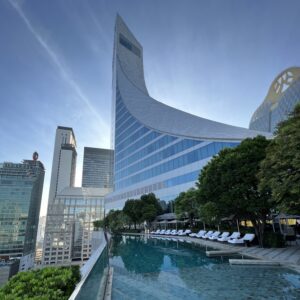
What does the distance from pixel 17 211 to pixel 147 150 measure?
88.7 m

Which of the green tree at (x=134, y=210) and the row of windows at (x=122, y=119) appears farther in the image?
the row of windows at (x=122, y=119)

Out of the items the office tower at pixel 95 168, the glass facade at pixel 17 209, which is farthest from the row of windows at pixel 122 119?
the office tower at pixel 95 168

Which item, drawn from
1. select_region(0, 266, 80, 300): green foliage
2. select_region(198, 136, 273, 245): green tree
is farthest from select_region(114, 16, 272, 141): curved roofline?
select_region(0, 266, 80, 300): green foliage

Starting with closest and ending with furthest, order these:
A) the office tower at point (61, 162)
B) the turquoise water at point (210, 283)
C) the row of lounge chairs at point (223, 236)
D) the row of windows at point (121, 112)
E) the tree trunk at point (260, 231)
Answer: the turquoise water at point (210, 283) < the tree trunk at point (260, 231) < the row of lounge chairs at point (223, 236) < the row of windows at point (121, 112) < the office tower at point (61, 162)

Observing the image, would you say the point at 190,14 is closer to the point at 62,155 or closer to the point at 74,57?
the point at 74,57

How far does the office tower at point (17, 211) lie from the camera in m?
93.9

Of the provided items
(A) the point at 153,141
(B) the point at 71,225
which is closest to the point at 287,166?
(A) the point at 153,141

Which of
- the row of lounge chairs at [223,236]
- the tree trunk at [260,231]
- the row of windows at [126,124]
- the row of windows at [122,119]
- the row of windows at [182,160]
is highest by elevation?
the row of windows at [122,119]

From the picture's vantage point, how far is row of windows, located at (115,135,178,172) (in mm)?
43856

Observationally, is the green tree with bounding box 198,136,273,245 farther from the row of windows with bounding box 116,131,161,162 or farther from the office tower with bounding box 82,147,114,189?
the office tower with bounding box 82,147,114,189

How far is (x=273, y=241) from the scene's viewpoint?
13375mm

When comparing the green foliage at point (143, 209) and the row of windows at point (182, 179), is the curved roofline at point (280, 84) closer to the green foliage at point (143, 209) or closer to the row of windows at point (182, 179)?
the row of windows at point (182, 179)

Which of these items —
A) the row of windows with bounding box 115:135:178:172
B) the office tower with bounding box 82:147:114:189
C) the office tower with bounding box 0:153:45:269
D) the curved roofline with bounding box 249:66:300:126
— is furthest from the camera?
the office tower with bounding box 82:147:114:189

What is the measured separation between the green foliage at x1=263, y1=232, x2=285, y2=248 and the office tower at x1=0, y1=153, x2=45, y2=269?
3926 inches
